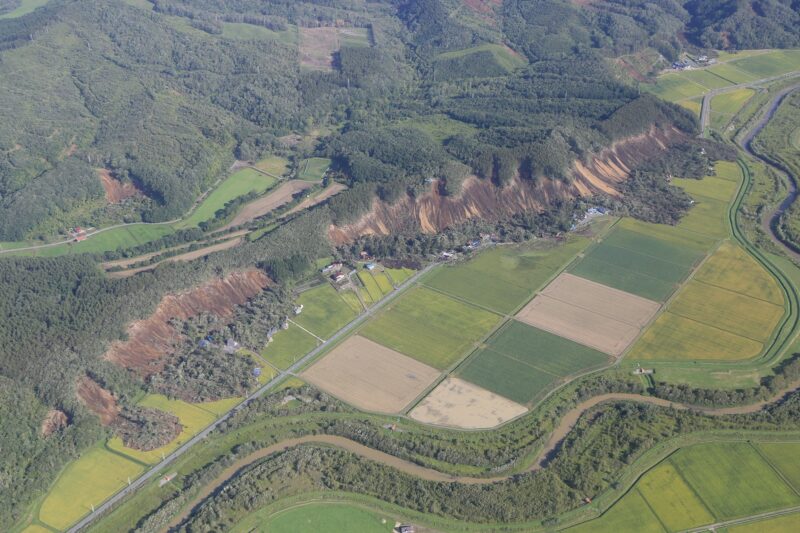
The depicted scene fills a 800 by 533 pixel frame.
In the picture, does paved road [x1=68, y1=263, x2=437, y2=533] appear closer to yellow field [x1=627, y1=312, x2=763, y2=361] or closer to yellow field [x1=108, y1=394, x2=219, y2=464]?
yellow field [x1=108, y1=394, x2=219, y2=464]

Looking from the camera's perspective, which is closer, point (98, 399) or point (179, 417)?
point (179, 417)

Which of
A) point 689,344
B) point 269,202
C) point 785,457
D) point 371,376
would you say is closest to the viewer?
point 785,457

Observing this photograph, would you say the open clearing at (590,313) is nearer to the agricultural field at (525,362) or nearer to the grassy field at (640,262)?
the agricultural field at (525,362)

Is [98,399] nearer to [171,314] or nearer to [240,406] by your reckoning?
[240,406]

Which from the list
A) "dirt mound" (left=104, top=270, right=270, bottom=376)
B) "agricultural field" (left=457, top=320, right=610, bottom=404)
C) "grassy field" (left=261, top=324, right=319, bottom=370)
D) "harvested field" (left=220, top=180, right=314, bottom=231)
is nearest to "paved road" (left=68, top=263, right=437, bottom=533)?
"grassy field" (left=261, top=324, right=319, bottom=370)

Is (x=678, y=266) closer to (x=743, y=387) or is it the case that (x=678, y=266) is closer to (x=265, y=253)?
(x=743, y=387)

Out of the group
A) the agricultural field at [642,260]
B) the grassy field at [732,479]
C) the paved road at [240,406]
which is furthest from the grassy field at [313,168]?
the grassy field at [732,479]

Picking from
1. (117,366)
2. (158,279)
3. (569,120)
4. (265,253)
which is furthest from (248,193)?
(569,120)

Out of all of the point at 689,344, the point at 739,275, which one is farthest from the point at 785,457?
the point at 739,275
